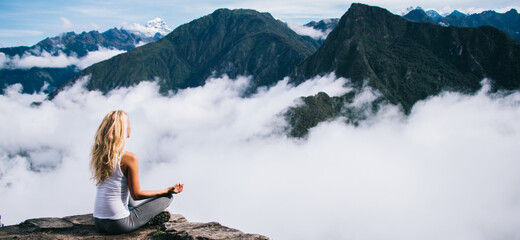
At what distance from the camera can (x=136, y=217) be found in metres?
8.35

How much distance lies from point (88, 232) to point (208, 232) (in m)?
3.81

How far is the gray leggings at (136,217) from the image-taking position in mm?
8094

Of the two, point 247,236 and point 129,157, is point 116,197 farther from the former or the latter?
point 247,236

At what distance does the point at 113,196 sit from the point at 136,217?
119cm

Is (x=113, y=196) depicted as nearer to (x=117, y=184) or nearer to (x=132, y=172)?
(x=117, y=184)

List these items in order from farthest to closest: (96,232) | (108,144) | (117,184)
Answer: (96,232)
(117,184)
(108,144)

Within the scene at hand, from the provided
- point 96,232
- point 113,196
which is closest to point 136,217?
point 113,196

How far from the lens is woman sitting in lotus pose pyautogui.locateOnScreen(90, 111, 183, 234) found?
6977 mm

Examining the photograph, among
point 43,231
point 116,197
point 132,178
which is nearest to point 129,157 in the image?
point 132,178

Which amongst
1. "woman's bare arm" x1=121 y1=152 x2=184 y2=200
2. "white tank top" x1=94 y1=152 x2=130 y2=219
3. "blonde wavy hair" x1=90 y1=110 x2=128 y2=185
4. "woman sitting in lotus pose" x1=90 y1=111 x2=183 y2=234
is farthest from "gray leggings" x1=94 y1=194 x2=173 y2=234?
"blonde wavy hair" x1=90 y1=110 x2=128 y2=185

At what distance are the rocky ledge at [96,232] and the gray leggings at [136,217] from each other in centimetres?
28

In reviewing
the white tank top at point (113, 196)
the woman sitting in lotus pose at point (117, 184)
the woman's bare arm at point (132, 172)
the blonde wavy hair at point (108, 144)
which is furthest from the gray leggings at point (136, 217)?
the blonde wavy hair at point (108, 144)

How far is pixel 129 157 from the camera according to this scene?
7129 millimetres

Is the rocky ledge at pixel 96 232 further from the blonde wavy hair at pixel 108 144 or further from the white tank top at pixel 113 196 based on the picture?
the blonde wavy hair at pixel 108 144
